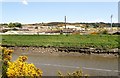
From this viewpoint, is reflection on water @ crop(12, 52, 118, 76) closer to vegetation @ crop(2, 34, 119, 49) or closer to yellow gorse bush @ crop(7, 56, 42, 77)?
vegetation @ crop(2, 34, 119, 49)

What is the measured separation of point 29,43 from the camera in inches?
1331

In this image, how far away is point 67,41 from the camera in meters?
33.6

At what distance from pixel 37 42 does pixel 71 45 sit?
187 inches

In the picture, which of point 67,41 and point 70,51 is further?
point 67,41

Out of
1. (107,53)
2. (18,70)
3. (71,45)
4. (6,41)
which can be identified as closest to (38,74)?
(18,70)

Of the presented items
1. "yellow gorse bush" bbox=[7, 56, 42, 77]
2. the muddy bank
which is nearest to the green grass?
the muddy bank

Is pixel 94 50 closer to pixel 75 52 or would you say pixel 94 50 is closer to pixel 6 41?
pixel 75 52

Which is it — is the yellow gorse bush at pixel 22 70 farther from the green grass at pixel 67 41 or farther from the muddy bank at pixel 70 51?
the green grass at pixel 67 41

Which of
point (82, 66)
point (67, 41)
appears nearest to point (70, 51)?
point (67, 41)

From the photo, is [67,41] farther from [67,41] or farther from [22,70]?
[22,70]

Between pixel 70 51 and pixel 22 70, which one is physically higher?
pixel 22 70

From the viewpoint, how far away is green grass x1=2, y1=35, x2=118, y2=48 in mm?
30750

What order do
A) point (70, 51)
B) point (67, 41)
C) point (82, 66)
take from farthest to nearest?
point (67, 41) → point (70, 51) → point (82, 66)

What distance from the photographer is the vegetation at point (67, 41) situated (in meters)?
30.7
